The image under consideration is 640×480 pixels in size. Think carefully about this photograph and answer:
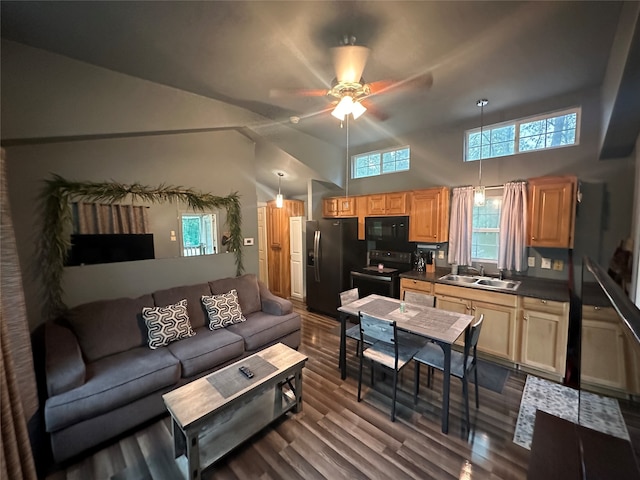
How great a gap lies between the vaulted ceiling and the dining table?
2.31m

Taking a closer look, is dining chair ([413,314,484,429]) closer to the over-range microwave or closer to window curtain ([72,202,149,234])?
the over-range microwave

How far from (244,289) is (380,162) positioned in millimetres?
3165

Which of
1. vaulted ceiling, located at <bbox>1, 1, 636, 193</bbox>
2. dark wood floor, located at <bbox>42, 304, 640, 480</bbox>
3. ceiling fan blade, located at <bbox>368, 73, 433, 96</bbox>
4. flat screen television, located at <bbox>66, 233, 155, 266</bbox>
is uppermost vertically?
vaulted ceiling, located at <bbox>1, 1, 636, 193</bbox>

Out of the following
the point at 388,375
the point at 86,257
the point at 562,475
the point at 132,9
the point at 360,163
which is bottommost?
the point at 388,375

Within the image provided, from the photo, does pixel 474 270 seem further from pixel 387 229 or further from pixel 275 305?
pixel 275 305

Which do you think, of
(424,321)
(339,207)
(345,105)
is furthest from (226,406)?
(339,207)

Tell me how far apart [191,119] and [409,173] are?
10.6ft

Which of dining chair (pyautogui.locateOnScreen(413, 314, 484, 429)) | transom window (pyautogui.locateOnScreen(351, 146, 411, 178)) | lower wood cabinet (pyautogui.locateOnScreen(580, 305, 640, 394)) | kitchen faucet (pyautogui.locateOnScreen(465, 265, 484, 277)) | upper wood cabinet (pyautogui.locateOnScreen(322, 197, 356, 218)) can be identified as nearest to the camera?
lower wood cabinet (pyautogui.locateOnScreen(580, 305, 640, 394))

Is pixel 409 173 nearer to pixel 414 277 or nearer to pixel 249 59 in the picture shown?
pixel 414 277

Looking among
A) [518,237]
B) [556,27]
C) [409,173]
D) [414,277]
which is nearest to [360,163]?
[409,173]

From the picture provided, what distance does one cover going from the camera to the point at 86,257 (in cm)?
255

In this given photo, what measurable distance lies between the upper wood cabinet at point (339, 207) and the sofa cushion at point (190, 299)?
8.74ft

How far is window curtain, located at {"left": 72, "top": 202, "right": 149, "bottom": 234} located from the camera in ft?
8.26

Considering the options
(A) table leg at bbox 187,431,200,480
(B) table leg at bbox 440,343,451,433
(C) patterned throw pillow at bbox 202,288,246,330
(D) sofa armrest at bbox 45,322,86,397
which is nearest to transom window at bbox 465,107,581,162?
(B) table leg at bbox 440,343,451,433
